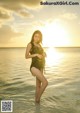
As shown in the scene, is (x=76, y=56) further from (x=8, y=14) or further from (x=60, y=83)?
(x=8, y=14)

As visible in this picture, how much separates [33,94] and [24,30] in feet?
2.18

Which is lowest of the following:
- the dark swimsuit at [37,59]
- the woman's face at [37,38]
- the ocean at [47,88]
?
the ocean at [47,88]

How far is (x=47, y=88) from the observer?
329cm

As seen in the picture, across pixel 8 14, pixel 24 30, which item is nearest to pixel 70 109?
pixel 24 30

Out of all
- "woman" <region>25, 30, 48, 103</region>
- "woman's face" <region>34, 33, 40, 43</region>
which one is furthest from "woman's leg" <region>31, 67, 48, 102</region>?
"woman's face" <region>34, 33, 40, 43</region>

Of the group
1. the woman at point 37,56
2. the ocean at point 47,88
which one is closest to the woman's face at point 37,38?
the woman at point 37,56

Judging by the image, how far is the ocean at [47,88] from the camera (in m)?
3.13

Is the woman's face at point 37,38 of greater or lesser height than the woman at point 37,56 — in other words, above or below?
above

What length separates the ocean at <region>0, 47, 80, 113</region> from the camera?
10.3ft

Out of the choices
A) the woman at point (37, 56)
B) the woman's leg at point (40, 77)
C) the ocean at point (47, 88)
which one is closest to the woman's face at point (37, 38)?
the woman at point (37, 56)

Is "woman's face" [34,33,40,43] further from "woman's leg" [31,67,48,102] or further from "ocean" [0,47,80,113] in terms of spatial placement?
"woman's leg" [31,67,48,102]

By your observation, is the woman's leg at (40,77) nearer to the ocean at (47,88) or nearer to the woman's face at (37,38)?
the ocean at (47,88)

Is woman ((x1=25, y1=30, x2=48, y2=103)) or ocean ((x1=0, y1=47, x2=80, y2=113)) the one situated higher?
woman ((x1=25, y1=30, x2=48, y2=103))

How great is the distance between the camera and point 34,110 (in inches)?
121
